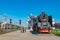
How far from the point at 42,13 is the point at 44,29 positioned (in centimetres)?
Result: 433

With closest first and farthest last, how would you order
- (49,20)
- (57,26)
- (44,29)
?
(44,29), (49,20), (57,26)

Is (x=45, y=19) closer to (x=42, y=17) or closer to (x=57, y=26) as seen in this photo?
(x=42, y=17)

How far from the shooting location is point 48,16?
147ft

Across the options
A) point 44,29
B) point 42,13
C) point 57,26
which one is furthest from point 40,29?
point 57,26

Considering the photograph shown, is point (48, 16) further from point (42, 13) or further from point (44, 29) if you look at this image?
point (44, 29)

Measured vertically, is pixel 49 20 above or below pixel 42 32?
above

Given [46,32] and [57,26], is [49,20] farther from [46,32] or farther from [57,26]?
[57,26]

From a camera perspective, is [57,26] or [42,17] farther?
[57,26]

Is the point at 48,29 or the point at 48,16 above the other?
the point at 48,16

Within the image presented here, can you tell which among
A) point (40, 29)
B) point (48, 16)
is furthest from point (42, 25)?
point (48, 16)

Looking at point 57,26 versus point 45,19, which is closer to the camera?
point 45,19

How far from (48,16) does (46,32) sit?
16.0ft

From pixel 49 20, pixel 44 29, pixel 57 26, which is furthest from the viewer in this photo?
pixel 57 26

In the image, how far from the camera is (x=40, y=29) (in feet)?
135
